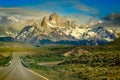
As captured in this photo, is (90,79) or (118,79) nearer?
(118,79)

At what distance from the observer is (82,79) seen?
43.8 m

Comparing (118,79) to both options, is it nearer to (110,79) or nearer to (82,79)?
(110,79)

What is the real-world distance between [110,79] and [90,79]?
3.48 meters

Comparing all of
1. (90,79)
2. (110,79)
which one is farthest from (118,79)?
(90,79)

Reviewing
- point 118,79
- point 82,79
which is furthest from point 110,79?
point 82,79

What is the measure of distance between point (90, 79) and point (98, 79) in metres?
1.07

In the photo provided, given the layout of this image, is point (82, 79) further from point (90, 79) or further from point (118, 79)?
point (118, 79)

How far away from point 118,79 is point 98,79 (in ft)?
10.0

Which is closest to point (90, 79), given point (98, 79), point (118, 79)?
point (98, 79)

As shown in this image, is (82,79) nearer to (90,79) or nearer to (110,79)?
(90,79)

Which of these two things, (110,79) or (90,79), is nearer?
(110,79)

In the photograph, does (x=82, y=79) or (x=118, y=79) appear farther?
(x=82, y=79)

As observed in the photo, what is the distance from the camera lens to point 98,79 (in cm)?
4266

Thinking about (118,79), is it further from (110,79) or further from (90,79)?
(90,79)
